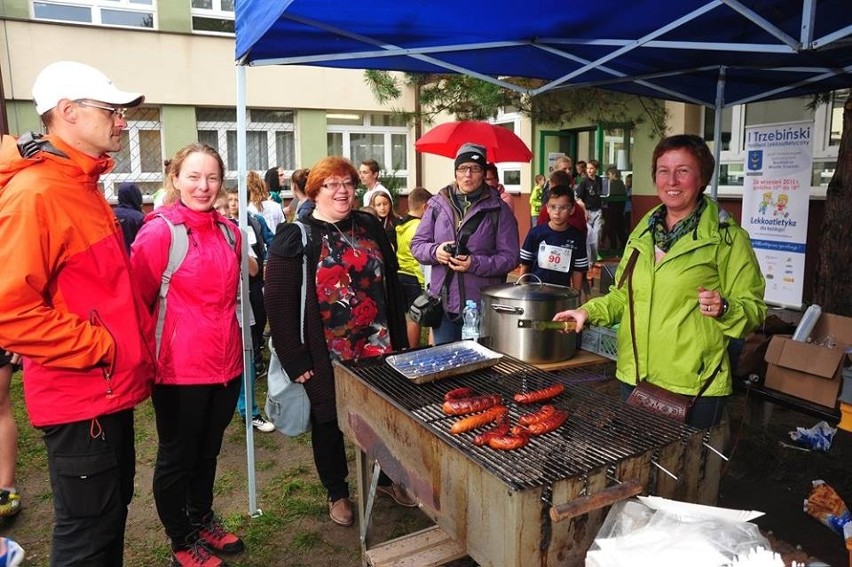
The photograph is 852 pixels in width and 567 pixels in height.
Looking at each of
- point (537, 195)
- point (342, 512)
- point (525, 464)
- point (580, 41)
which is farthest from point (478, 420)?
point (537, 195)

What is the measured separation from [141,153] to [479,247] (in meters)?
12.2

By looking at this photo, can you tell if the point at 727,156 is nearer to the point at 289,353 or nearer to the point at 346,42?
the point at 346,42

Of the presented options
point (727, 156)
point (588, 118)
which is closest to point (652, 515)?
point (727, 156)

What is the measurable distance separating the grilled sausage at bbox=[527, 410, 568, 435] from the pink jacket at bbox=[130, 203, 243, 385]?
Answer: 150 centimetres

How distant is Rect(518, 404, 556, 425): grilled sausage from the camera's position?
2.19m

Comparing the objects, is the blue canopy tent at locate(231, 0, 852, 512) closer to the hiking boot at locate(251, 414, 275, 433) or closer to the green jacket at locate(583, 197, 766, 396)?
the green jacket at locate(583, 197, 766, 396)

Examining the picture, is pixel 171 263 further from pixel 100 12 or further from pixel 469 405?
pixel 100 12

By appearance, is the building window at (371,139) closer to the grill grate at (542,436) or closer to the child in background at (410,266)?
the child in background at (410,266)

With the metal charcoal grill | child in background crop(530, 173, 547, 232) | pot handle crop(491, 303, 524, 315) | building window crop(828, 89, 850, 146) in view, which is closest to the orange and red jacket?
the metal charcoal grill

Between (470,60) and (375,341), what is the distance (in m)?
2.44

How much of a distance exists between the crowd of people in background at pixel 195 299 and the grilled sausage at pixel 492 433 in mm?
845

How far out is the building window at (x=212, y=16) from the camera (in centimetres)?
1388

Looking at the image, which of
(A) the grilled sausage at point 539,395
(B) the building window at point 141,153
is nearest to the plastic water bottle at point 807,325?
(A) the grilled sausage at point 539,395

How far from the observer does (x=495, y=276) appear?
157 inches
